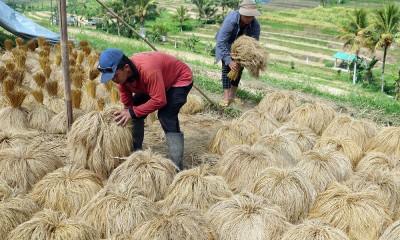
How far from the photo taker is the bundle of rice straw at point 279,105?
5.50 meters

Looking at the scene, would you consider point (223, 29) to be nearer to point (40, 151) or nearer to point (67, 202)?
point (40, 151)

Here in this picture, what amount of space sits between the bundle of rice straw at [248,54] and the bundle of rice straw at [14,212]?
10.9 feet

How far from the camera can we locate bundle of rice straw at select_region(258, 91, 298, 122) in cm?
550

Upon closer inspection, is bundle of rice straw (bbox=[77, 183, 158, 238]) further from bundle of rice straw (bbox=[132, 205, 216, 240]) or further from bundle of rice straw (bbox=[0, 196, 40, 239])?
bundle of rice straw (bbox=[0, 196, 40, 239])

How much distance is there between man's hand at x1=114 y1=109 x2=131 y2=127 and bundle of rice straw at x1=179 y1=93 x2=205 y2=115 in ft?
6.80

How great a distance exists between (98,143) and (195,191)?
3.21 ft

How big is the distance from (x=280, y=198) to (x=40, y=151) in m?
1.99

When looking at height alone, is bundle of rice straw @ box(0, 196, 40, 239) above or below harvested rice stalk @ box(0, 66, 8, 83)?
below

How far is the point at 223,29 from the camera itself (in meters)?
5.88

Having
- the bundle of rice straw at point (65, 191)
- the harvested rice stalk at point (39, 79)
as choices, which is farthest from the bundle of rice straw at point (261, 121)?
the harvested rice stalk at point (39, 79)

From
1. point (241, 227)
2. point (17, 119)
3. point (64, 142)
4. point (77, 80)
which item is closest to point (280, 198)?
point (241, 227)

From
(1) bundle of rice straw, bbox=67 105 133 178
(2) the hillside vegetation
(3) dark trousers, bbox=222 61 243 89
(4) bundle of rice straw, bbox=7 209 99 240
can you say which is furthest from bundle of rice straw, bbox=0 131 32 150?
(2) the hillside vegetation

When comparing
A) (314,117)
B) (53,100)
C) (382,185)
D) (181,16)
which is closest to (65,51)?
(53,100)

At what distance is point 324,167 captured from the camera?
3.75 metres
